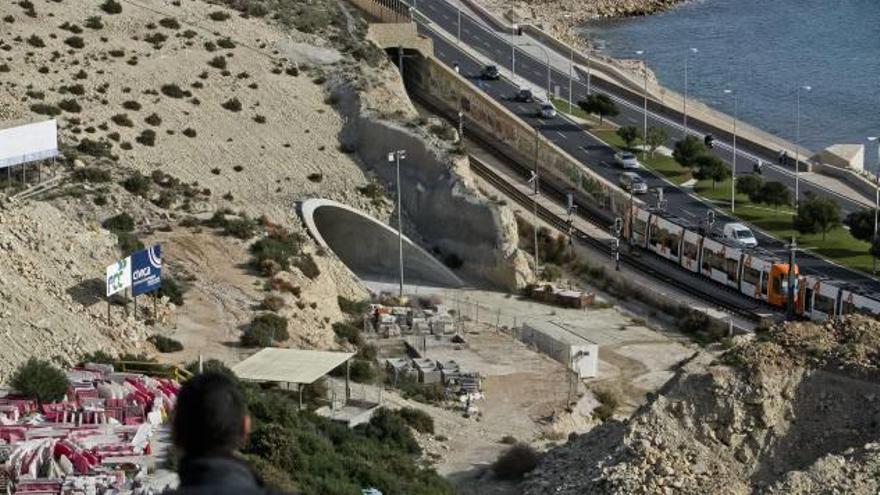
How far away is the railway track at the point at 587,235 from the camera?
2502 inches

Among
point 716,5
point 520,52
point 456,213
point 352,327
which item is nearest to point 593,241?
point 456,213

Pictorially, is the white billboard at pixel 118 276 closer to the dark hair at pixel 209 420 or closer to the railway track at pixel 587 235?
the railway track at pixel 587 235

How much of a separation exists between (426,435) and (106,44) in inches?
→ 1345

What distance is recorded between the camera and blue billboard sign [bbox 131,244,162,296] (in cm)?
4930

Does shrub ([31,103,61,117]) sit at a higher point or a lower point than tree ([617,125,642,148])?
higher

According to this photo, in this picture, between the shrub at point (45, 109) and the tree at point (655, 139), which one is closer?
the shrub at point (45, 109)

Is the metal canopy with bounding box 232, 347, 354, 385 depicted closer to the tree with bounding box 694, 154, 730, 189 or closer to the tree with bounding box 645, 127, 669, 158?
the tree with bounding box 694, 154, 730, 189

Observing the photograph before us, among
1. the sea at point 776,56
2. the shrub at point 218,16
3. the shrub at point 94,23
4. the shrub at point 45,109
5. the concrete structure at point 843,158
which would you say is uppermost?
the shrub at point 94,23

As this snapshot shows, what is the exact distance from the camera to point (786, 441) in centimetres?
3494

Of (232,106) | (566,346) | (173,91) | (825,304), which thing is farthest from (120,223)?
(825,304)

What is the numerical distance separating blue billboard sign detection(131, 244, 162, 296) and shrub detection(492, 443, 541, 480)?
12492mm

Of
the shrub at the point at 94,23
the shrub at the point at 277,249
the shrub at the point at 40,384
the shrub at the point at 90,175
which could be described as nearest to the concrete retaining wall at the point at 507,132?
the shrub at the point at 94,23

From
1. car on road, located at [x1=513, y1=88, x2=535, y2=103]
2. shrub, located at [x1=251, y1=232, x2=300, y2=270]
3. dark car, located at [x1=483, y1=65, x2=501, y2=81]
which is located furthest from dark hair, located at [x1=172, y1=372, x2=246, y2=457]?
dark car, located at [x1=483, y1=65, x2=501, y2=81]

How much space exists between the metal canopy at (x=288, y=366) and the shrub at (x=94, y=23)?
3235cm
